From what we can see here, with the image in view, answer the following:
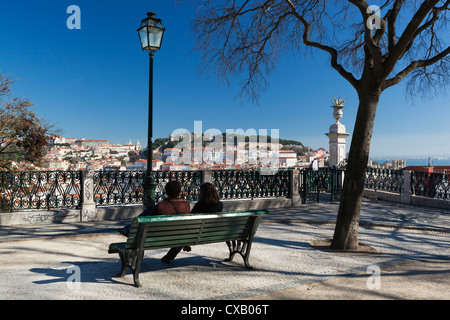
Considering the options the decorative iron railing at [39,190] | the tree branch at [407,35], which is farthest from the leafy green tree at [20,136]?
the tree branch at [407,35]

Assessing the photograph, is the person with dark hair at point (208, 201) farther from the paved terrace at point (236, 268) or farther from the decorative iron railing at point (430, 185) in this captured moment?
the decorative iron railing at point (430, 185)

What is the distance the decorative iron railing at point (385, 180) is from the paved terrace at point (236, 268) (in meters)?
6.50

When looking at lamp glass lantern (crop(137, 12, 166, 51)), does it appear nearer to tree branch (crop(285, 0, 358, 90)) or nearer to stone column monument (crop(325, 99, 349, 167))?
tree branch (crop(285, 0, 358, 90))

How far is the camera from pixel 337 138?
1888cm

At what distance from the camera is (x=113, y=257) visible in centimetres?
617

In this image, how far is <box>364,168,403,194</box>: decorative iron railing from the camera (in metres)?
15.4

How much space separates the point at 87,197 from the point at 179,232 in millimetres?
6270

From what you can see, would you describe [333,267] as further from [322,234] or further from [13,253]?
[13,253]

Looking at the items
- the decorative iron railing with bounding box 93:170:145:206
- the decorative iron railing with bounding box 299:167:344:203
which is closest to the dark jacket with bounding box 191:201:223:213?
the decorative iron railing with bounding box 93:170:145:206

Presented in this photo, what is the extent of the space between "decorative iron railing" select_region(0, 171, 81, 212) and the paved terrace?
0.90 meters

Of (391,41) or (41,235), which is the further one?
(41,235)

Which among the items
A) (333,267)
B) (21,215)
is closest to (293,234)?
(333,267)

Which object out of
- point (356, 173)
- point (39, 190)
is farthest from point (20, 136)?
point (356, 173)

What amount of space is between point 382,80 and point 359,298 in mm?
4294
